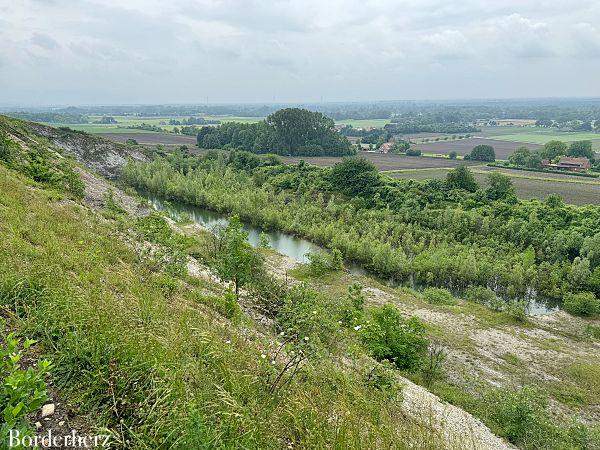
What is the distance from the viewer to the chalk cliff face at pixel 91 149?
203ft

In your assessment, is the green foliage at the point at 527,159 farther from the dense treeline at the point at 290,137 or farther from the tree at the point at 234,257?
the tree at the point at 234,257

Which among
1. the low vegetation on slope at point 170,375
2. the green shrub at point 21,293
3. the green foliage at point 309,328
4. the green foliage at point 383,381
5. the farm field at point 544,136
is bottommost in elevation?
the farm field at point 544,136

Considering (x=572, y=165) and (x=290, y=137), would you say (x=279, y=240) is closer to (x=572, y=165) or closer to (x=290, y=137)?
(x=290, y=137)

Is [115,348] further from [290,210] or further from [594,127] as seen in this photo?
[594,127]

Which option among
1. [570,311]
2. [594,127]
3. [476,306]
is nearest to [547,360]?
[476,306]

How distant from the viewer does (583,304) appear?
1016 inches

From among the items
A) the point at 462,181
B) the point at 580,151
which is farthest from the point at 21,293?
the point at 580,151

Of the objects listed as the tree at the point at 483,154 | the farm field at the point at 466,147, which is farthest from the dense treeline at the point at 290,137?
the tree at the point at 483,154

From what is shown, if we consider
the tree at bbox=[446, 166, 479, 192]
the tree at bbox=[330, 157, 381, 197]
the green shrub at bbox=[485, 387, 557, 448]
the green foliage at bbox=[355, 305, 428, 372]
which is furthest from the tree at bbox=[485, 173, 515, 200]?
the green shrub at bbox=[485, 387, 557, 448]

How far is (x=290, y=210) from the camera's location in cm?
4453

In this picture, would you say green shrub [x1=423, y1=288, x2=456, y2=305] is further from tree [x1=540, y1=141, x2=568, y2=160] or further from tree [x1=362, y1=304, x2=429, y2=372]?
tree [x1=540, y1=141, x2=568, y2=160]

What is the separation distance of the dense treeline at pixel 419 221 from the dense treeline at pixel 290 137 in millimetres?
31330

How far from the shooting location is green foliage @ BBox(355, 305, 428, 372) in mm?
15086

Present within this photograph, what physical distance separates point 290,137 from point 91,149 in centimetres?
4479
